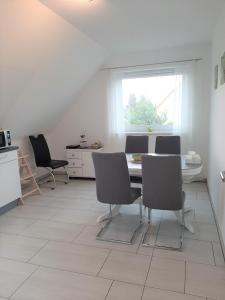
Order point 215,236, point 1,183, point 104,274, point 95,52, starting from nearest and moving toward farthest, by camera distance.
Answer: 1. point 104,274
2. point 215,236
3. point 1,183
4. point 95,52

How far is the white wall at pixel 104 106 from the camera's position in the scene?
14.3ft

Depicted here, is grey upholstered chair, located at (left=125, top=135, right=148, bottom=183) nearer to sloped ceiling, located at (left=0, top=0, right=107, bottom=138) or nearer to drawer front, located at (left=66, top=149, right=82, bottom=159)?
drawer front, located at (left=66, top=149, right=82, bottom=159)

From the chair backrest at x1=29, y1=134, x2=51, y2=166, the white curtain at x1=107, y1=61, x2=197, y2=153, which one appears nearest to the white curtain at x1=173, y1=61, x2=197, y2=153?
the white curtain at x1=107, y1=61, x2=197, y2=153

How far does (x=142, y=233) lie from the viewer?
9.19 feet

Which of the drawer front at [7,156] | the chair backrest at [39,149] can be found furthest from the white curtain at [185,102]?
the drawer front at [7,156]

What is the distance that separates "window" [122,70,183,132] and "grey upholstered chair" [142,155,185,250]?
2385 millimetres

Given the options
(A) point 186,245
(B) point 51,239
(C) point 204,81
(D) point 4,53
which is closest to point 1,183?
(B) point 51,239

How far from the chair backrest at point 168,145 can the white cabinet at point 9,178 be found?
7.25 ft

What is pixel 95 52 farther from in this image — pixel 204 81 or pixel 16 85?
pixel 204 81

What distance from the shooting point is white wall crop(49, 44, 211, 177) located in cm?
435

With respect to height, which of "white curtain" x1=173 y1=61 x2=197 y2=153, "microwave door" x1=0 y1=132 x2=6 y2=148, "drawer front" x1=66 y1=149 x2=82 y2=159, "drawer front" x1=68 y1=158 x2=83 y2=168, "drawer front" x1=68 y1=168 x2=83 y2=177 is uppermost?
"white curtain" x1=173 y1=61 x2=197 y2=153

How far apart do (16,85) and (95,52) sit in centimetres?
154

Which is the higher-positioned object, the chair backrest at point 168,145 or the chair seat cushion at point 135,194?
the chair backrest at point 168,145

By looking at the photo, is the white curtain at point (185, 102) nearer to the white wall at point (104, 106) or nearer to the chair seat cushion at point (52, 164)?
the white wall at point (104, 106)
